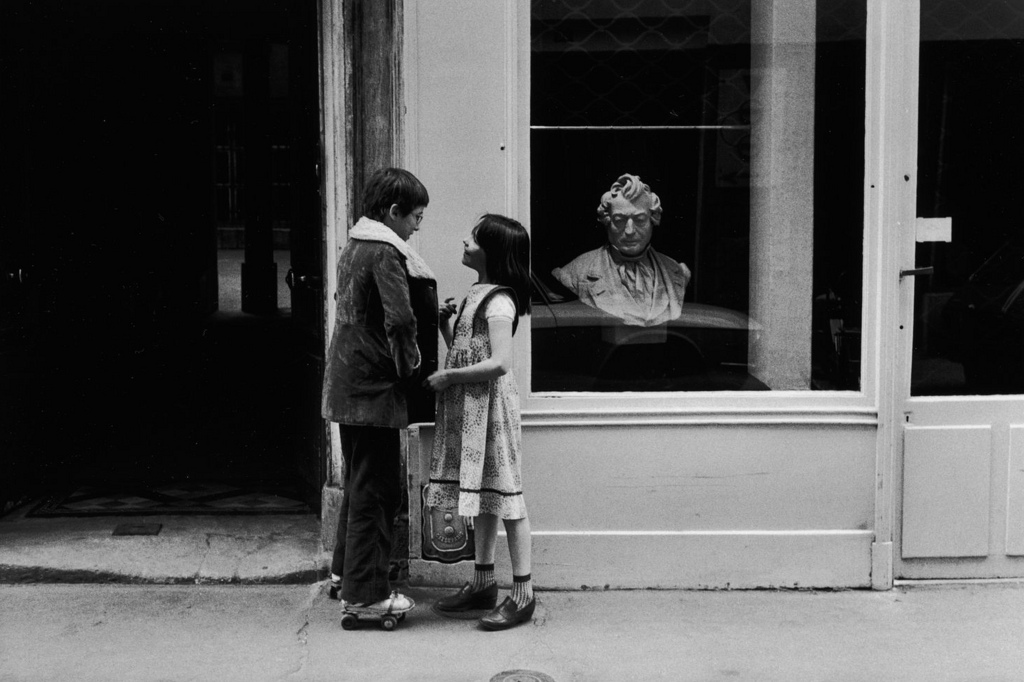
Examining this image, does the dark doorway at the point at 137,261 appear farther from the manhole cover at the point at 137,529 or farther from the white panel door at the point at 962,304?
the white panel door at the point at 962,304

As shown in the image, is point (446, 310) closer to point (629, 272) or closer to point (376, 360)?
point (376, 360)

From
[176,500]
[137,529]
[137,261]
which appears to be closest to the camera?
[137,529]

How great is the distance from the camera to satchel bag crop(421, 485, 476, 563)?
5.11 m

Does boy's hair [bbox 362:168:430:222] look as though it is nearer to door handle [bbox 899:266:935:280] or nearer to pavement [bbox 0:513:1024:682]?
pavement [bbox 0:513:1024:682]

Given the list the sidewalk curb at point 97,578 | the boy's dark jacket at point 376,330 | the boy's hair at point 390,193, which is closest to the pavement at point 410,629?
the sidewalk curb at point 97,578

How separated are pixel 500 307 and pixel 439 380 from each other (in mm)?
365

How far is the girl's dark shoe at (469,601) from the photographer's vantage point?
489 cm

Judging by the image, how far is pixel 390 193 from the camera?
4.55 meters

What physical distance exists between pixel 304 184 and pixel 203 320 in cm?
846

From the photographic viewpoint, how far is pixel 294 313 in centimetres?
719

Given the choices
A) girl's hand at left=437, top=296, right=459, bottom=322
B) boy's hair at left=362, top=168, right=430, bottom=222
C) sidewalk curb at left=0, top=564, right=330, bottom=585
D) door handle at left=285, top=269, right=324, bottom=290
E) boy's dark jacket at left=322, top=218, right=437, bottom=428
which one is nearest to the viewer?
boy's dark jacket at left=322, top=218, right=437, bottom=428

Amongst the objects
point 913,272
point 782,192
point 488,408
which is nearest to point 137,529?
point 488,408

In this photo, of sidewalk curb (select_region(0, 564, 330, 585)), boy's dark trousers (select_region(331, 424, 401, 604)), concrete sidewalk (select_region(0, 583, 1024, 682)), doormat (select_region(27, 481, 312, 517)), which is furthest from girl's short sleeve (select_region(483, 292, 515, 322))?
doormat (select_region(27, 481, 312, 517))

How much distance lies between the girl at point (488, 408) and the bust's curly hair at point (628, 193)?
32.0 inches
